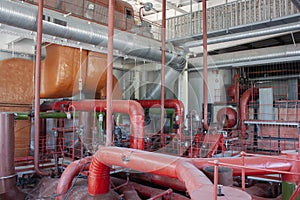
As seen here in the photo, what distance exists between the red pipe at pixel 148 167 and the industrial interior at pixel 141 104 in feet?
0.05

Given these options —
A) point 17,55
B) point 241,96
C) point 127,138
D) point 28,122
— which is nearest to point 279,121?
point 241,96

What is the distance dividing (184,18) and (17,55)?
691 centimetres

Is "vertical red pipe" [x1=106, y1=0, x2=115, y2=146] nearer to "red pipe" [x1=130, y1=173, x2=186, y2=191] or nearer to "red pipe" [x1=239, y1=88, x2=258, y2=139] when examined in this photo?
"red pipe" [x1=130, y1=173, x2=186, y2=191]

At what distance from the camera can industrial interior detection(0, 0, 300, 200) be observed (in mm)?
4168

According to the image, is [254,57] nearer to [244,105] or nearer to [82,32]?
[244,105]

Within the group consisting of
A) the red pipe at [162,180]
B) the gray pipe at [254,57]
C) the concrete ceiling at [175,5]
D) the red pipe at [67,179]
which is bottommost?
the red pipe at [162,180]

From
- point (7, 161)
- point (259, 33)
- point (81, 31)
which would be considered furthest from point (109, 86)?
point (259, 33)

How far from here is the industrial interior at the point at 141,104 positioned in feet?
13.7

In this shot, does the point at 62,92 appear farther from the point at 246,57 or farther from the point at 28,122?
the point at 246,57

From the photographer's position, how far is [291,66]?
11.2 m

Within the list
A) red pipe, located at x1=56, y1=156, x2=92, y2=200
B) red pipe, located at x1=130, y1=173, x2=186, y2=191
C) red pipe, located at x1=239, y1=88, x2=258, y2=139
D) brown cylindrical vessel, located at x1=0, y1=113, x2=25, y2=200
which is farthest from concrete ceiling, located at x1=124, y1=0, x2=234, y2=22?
red pipe, located at x1=56, y1=156, x2=92, y2=200

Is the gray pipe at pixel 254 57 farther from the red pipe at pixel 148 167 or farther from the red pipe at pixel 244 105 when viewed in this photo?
the red pipe at pixel 148 167

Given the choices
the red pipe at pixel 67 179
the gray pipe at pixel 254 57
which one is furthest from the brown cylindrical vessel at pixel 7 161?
the gray pipe at pixel 254 57

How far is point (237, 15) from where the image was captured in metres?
9.38
